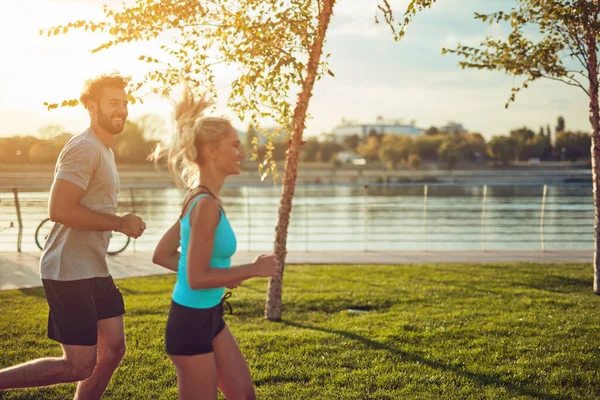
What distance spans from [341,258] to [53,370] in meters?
8.76

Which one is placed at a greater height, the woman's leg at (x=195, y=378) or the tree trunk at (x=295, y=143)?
the tree trunk at (x=295, y=143)

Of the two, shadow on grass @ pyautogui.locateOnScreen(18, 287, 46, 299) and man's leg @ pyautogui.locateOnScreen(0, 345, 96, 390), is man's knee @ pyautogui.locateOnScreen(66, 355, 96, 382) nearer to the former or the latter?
man's leg @ pyautogui.locateOnScreen(0, 345, 96, 390)

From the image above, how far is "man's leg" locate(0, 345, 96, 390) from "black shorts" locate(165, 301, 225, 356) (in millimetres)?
679

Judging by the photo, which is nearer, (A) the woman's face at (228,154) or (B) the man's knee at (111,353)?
(A) the woman's face at (228,154)

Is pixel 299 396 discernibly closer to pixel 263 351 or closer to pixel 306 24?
pixel 263 351

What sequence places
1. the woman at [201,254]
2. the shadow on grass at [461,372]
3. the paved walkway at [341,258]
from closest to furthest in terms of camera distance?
the woman at [201,254] < the shadow on grass at [461,372] < the paved walkway at [341,258]

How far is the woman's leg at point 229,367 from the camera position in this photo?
275cm

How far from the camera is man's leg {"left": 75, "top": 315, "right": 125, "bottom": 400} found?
3.26 m

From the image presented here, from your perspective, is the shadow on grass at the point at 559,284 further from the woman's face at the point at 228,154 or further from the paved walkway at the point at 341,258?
the woman's face at the point at 228,154

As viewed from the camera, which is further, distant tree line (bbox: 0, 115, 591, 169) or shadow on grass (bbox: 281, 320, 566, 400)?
distant tree line (bbox: 0, 115, 591, 169)

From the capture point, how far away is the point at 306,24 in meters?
6.36

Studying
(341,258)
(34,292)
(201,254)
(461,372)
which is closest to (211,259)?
(201,254)

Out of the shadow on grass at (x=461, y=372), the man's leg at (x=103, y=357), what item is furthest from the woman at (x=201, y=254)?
the shadow on grass at (x=461, y=372)

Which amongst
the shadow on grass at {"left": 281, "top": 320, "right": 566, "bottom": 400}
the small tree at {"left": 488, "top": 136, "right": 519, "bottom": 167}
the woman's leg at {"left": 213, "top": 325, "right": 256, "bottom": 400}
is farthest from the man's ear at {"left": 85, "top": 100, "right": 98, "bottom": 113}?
the small tree at {"left": 488, "top": 136, "right": 519, "bottom": 167}
